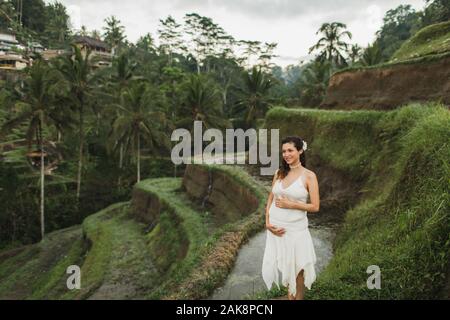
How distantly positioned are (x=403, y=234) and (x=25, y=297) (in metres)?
15.4

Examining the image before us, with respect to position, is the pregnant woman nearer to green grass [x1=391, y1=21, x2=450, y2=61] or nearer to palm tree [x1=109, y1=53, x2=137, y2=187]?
green grass [x1=391, y1=21, x2=450, y2=61]

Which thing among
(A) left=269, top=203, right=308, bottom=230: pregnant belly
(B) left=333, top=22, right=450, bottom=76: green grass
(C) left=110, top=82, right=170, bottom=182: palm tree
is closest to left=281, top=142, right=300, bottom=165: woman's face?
(A) left=269, top=203, right=308, bottom=230: pregnant belly

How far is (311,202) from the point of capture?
338cm

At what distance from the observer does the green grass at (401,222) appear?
3.89 meters

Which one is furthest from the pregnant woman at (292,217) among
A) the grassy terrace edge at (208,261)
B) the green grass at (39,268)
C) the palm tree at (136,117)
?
the palm tree at (136,117)

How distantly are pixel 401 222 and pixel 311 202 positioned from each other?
6.96ft

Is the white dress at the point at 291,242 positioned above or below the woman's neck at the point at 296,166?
below

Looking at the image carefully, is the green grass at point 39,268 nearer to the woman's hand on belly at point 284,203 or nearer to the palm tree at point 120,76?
the palm tree at point 120,76

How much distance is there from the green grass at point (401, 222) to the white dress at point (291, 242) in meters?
0.92

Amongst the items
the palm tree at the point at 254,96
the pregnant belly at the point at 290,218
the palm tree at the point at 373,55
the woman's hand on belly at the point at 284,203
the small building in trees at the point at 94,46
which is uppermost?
the small building in trees at the point at 94,46

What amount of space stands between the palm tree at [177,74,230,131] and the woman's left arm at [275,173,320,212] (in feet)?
70.8

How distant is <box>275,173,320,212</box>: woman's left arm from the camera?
3346mm
